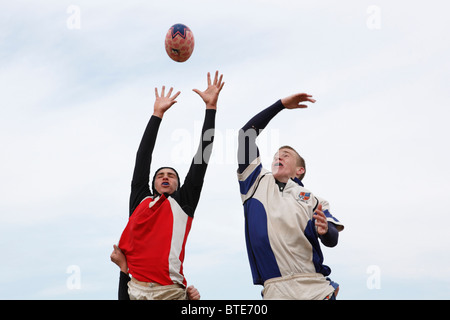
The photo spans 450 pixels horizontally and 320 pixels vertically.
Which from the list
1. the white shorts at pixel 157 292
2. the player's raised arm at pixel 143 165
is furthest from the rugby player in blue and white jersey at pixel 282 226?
the player's raised arm at pixel 143 165

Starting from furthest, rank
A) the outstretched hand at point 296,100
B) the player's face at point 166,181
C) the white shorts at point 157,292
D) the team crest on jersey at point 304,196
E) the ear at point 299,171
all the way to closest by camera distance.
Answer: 1. the ear at point 299,171
2. the player's face at point 166,181
3. the outstretched hand at point 296,100
4. the team crest on jersey at point 304,196
5. the white shorts at point 157,292

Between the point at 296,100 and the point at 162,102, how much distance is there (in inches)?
75.6

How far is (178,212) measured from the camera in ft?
24.5

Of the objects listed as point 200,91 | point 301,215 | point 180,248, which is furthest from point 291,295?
point 200,91

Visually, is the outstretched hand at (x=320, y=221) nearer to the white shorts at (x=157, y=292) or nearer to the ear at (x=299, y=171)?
the ear at (x=299, y=171)

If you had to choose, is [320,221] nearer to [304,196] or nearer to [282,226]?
[282,226]

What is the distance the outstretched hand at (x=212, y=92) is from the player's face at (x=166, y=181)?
102 cm

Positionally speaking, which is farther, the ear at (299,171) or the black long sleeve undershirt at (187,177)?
the ear at (299,171)

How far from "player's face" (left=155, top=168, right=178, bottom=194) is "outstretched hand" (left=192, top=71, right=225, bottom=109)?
1020 millimetres

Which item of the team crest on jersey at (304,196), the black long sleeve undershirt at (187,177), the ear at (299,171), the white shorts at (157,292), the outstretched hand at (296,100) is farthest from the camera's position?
the ear at (299,171)

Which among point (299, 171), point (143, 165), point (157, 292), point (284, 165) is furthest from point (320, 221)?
point (143, 165)

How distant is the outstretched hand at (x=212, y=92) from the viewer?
785 centimetres
